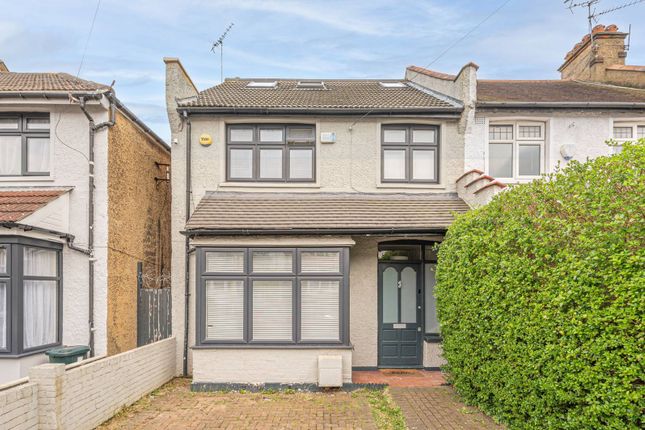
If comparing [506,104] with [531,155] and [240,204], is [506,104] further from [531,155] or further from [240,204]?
[240,204]

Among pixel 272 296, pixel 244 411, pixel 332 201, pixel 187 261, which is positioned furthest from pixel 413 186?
pixel 244 411

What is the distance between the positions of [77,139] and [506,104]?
10298 mm

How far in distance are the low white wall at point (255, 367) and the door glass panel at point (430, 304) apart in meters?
2.63

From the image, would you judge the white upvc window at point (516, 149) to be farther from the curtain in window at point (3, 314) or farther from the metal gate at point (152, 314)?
the curtain in window at point (3, 314)

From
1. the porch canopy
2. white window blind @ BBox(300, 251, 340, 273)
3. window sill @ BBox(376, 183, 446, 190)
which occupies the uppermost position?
window sill @ BBox(376, 183, 446, 190)

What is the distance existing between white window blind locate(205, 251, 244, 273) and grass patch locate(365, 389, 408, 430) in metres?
3.73

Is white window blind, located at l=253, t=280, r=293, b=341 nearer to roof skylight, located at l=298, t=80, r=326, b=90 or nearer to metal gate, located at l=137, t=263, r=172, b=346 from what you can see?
metal gate, located at l=137, t=263, r=172, b=346

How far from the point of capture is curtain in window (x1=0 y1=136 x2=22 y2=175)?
974 centimetres

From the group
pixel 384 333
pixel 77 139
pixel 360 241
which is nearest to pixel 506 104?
pixel 360 241

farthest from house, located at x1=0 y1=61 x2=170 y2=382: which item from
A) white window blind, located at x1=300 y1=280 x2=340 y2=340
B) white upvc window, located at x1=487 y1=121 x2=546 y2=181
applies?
white upvc window, located at x1=487 y1=121 x2=546 y2=181

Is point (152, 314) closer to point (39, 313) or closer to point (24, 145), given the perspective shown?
point (39, 313)

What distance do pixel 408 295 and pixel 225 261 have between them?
14.9ft

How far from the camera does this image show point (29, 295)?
28.0ft

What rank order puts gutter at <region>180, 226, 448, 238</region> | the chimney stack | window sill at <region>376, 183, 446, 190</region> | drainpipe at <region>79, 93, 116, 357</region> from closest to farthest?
gutter at <region>180, 226, 448, 238</region>
drainpipe at <region>79, 93, 116, 357</region>
window sill at <region>376, 183, 446, 190</region>
the chimney stack
